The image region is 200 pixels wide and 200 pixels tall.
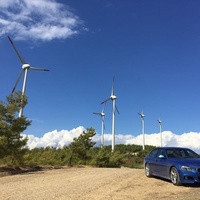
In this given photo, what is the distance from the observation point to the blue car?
35.4 feet

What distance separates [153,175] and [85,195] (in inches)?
200

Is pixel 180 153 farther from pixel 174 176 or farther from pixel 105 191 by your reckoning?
pixel 105 191

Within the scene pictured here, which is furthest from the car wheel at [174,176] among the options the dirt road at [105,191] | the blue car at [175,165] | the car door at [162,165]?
the car door at [162,165]

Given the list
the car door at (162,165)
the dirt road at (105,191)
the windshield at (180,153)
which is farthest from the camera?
the windshield at (180,153)

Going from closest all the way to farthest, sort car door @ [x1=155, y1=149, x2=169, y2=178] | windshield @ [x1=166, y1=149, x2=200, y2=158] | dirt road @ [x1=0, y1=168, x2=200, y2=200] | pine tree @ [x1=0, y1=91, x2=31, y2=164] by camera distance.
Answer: dirt road @ [x1=0, y1=168, x2=200, y2=200], car door @ [x1=155, y1=149, x2=169, y2=178], windshield @ [x1=166, y1=149, x2=200, y2=158], pine tree @ [x1=0, y1=91, x2=31, y2=164]

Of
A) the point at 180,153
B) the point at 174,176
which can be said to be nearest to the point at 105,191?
the point at 174,176

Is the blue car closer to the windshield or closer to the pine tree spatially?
the windshield

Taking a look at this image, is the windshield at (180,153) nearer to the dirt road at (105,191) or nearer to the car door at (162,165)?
the car door at (162,165)

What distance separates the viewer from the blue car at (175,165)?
10.8 m

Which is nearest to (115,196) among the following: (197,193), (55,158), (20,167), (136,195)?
(136,195)

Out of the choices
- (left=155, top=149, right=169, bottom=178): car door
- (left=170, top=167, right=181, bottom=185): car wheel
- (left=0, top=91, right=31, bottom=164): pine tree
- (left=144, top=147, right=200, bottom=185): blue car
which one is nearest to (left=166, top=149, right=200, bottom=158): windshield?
(left=144, top=147, right=200, bottom=185): blue car

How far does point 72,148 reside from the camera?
2914cm

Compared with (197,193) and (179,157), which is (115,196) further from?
(179,157)

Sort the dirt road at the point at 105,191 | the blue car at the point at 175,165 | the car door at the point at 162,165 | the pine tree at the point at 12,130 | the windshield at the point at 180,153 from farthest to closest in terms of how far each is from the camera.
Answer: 1. the pine tree at the point at 12,130
2. the windshield at the point at 180,153
3. the car door at the point at 162,165
4. the blue car at the point at 175,165
5. the dirt road at the point at 105,191
